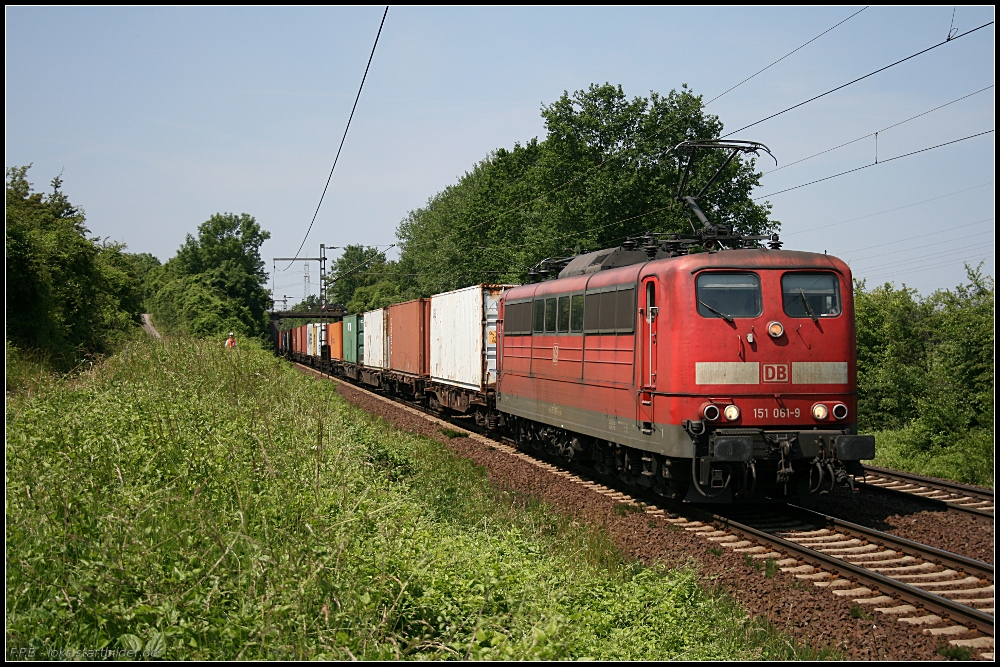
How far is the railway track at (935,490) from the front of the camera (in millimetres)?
11148

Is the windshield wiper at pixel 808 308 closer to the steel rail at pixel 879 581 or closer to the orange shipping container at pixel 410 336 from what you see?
the steel rail at pixel 879 581

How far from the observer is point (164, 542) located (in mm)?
5797

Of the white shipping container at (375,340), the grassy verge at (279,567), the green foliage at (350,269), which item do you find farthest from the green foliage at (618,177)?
the green foliage at (350,269)

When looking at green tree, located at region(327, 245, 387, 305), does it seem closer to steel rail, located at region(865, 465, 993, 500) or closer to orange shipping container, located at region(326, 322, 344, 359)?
orange shipping container, located at region(326, 322, 344, 359)

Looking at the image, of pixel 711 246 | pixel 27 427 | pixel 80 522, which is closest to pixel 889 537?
pixel 711 246

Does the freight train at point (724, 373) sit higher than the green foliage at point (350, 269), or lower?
lower

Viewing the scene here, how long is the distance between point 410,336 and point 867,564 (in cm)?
2035

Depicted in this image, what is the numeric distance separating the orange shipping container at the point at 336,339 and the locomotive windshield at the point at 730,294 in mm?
36744

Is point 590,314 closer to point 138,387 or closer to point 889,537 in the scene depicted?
point 889,537

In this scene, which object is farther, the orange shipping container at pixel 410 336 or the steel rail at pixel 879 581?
the orange shipping container at pixel 410 336

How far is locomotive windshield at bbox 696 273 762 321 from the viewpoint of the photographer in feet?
34.0

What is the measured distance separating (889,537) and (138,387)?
33.0 ft

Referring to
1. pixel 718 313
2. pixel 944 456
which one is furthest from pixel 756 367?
pixel 944 456

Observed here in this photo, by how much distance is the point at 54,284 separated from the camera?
2328 centimetres
